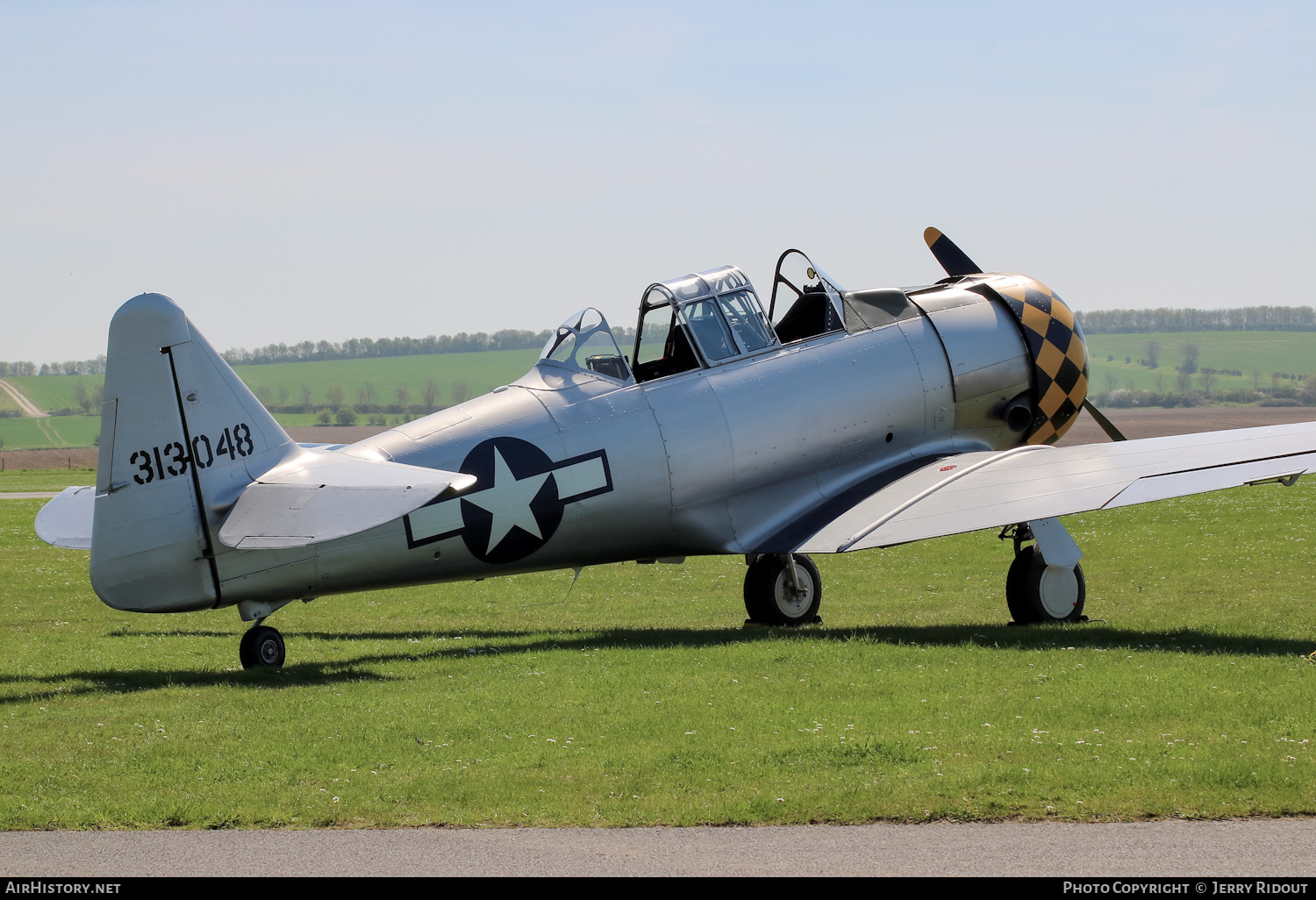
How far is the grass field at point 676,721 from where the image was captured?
6574 millimetres

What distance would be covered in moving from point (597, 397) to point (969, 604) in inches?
246

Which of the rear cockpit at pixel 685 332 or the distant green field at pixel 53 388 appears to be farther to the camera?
the distant green field at pixel 53 388

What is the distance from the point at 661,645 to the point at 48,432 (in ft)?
377

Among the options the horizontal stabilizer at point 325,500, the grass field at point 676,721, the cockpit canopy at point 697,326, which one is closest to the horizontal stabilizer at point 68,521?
the grass field at point 676,721

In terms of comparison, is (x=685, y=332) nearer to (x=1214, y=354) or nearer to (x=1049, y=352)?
(x=1049, y=352)

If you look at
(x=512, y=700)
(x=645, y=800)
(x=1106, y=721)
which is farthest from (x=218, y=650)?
(x=1106, y=721)

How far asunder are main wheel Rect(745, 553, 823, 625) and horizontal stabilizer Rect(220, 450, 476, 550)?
16.0 feet

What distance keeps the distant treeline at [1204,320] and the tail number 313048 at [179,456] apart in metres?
166

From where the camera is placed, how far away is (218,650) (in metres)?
13.4

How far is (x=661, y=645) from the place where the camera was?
12.1 metres

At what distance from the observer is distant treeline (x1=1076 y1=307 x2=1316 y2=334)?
166m

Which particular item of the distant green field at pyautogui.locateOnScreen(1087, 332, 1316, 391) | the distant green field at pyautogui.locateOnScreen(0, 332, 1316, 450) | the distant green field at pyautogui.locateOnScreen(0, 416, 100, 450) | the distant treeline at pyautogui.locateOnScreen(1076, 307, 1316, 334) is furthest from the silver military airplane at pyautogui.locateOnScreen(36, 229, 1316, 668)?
the distant treeline at pyautogui.locateOnScreen(1076, 307, 1316, 334)

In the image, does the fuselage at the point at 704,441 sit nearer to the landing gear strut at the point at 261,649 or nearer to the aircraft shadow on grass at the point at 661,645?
the landing gear strut at the point at 261,649

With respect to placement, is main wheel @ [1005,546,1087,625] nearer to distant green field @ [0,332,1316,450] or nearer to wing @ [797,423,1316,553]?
wing @ [797,423,1316,553]
